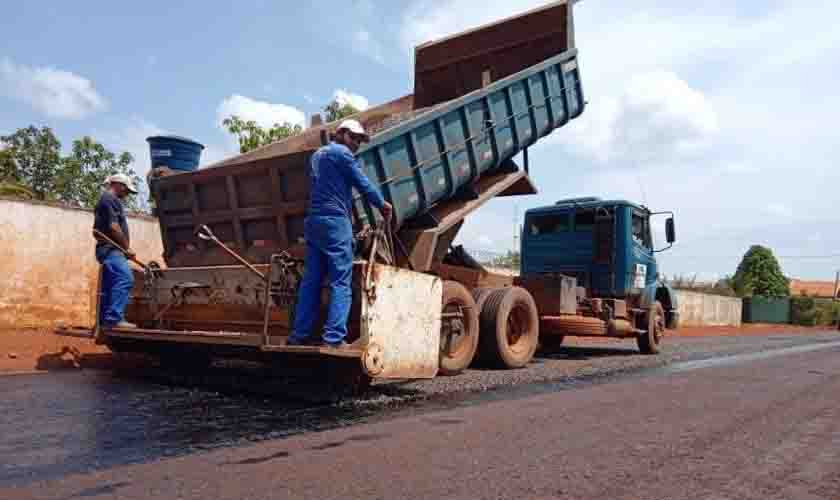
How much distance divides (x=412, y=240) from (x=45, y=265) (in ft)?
20.9

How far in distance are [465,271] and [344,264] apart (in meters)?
2.58

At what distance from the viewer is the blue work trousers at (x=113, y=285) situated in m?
5.59

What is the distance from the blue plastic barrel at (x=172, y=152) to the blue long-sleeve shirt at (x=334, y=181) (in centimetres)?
223

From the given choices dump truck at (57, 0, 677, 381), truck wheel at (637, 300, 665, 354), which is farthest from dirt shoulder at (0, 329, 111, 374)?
truck wheel at (637, 300, 665, 354)

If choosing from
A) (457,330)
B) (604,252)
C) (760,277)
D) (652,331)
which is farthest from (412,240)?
(760,277)

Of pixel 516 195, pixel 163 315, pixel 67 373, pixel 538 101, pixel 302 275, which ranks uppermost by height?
pixel 538 101

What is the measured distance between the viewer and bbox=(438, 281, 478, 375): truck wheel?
5.95 meters

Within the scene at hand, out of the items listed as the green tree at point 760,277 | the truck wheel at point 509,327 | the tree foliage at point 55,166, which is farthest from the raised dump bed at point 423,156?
the green tree at point 760,277

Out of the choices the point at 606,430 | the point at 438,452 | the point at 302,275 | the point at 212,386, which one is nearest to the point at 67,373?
the point at 212,386

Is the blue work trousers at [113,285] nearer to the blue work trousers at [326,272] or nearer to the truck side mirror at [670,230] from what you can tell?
the blue work trousers at [326,272]

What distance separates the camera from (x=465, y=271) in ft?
22.7

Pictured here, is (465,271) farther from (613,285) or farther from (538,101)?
(613,285)

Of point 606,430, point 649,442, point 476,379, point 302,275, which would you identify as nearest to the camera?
point 649,442

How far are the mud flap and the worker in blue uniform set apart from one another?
197mm
